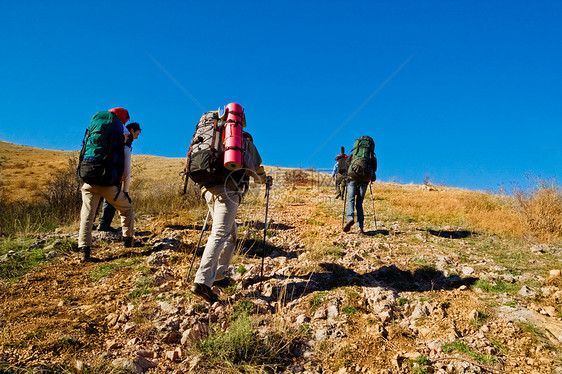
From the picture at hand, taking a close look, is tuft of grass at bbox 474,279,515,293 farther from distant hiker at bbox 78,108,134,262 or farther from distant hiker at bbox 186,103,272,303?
distant hiker at bbox 78,108,134,262

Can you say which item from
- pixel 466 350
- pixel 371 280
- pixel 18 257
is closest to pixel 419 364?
pixel 466 350

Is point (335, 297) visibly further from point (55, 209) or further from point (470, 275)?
point (55, 209)

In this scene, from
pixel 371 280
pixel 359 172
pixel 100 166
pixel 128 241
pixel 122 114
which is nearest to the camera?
pixel 100 166

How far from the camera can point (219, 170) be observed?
3936 mm

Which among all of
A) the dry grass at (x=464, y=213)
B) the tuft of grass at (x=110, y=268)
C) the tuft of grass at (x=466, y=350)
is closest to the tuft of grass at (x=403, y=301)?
the tuft of grass at (x=466, y=350)

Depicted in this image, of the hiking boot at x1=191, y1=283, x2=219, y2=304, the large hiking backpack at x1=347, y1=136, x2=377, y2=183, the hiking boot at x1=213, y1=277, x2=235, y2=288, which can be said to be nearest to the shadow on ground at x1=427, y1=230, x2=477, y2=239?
the large hiking backpack at x1=347, y1=136, x2=377, y2=183

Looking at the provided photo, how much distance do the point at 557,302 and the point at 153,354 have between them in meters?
4.97

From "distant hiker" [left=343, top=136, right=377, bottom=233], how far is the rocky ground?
4.38ft

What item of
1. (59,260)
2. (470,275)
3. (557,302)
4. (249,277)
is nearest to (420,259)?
(470,275)

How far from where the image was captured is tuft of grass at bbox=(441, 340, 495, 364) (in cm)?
310

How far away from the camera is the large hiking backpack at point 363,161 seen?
7680 millimetres

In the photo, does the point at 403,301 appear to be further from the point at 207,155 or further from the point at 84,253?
the point at 84,253

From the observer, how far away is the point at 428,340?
353cm

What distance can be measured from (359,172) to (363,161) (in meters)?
0.29
